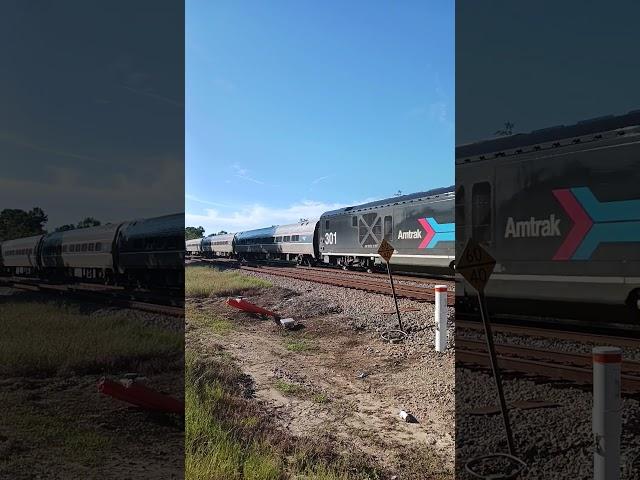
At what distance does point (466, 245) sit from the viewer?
6.80 ft

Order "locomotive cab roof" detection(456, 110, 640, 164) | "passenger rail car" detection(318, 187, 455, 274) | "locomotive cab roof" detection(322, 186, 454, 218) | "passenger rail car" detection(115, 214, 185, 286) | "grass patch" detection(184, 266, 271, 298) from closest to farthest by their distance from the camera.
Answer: "passenger rail car" detection(115, 214, 185, 286)
"locomotive cab roof" detection(456, 110, 640, 164)
"locomotive cab roof" detection(322, 186, 454, 218)
"passenger rail car" detection(318, 187, 455, 274)
"grass patch" detection(184, 266, 271, 298)

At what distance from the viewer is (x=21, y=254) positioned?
1.74 m

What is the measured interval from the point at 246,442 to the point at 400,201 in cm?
181

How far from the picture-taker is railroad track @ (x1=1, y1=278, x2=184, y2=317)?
1.86 meters

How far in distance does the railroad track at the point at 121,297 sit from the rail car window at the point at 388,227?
1730 mm

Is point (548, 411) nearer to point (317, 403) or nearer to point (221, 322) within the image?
Answer: point (317, 403)

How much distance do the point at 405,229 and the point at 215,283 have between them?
161cm

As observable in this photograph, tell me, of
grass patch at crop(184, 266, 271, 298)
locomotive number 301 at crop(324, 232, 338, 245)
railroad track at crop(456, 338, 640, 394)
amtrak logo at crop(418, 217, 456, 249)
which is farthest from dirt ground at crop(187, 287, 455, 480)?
locomotive number 301 at crop(324, 232, 338, 245)

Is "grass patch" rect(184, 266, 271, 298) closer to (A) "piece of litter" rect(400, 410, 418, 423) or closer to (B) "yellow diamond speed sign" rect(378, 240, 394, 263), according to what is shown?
(B) "yellow diamond speed sign" rect(378, 240, 394, 263)

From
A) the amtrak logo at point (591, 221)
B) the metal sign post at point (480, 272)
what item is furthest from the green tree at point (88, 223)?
the amtrak logo at point (591, 221)

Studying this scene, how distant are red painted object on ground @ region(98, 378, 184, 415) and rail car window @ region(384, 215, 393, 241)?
1.89 metres

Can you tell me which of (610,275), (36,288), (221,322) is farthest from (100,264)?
(610,275)

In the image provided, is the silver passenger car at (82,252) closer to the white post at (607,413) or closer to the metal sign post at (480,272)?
the metal sign post at (480,272)

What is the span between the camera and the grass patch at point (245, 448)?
2057mm
